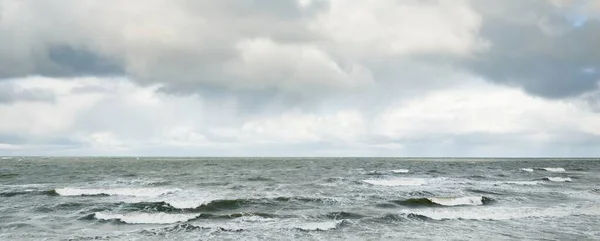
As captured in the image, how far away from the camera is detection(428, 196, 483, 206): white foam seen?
2888 cm

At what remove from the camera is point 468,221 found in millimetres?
22094

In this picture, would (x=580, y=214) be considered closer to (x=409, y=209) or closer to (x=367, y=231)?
(x=409, y=209)

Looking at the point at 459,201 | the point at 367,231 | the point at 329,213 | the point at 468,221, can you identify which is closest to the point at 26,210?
the point at 329,213

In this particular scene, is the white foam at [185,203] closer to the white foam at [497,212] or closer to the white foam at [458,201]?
the white foam at [497,212]

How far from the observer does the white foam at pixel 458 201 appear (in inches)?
1137

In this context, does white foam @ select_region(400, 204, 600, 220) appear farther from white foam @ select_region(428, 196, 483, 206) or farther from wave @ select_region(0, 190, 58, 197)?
wave @ select_region(0, 190, 58, 197)

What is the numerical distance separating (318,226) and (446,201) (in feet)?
44.3

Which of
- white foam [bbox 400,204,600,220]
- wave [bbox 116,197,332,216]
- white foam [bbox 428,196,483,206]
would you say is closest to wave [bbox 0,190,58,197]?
wave [bbox 116,197,332,216]

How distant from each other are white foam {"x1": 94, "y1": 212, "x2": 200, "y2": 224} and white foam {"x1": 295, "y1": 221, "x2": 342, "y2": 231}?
664 cm

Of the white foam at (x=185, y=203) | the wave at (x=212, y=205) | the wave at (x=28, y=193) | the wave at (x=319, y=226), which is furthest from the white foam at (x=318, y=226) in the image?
the wave at (x=28, y=193)

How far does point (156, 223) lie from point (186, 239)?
4.81 meters

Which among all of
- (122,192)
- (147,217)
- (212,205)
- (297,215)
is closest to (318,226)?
(297,215)

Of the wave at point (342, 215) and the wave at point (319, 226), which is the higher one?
the wave at point (342, 215)

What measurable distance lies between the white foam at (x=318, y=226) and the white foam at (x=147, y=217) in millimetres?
6638
